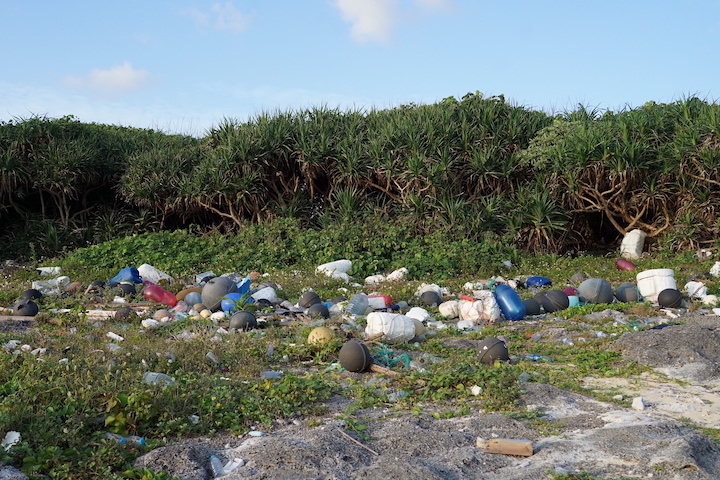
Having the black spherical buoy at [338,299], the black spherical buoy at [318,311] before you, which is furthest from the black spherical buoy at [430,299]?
the black spherical buoy at [318,311]

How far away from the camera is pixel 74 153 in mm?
14844

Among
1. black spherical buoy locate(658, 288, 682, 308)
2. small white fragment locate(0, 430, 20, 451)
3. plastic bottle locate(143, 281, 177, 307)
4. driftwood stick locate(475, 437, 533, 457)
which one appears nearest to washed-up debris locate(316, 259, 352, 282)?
plastic bottle locate(143, 281, 177, 307)

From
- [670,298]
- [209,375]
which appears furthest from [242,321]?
[670,298]

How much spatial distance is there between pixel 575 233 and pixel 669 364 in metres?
8.34

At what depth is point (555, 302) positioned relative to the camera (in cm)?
760

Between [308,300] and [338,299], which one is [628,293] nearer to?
[338,299]

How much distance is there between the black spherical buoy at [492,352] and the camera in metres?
5.30

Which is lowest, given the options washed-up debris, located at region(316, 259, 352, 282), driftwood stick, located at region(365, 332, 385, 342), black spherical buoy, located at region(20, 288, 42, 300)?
driftwood stick, located at region(365, 332, 385, 342)

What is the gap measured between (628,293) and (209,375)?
5.33 metres

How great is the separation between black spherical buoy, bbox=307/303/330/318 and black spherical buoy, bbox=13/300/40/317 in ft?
10.8

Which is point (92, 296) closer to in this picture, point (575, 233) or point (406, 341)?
point (406, 341)

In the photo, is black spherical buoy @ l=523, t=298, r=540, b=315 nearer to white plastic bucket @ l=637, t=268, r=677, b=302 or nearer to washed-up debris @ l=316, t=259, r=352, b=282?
white plastic bucket @ l=637, t=268, r=677, b=302

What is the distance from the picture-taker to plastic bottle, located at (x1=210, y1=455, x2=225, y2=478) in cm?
337

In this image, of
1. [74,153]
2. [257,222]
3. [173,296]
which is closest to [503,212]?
[257,222]
